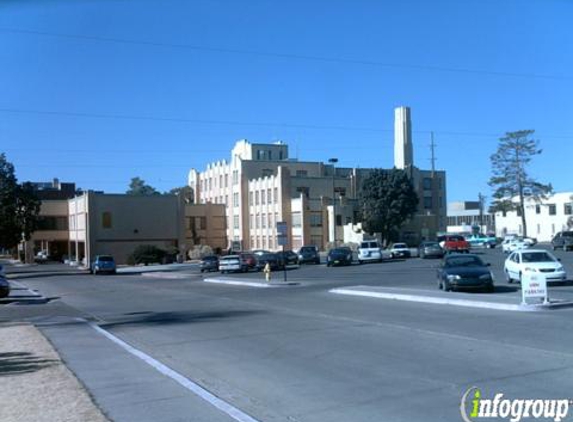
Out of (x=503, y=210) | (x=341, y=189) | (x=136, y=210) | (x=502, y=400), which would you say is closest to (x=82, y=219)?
(x=136, y=210)

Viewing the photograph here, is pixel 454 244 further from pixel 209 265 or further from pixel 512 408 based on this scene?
pixel 512 408

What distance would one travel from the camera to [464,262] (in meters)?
26.9

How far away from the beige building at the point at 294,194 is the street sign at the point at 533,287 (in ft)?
236

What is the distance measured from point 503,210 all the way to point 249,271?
5632cm

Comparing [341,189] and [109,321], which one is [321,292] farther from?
[341,189]

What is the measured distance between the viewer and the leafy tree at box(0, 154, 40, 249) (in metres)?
67.4

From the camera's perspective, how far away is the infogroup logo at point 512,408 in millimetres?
7715

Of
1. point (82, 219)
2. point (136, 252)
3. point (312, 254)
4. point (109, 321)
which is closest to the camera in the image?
point (109, 321)

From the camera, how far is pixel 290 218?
93438mm

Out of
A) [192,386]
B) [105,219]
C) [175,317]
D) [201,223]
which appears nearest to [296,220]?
[201,223]

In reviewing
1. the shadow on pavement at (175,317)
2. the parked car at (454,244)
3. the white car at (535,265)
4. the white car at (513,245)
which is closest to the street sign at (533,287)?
the shadow on pavement at (175,317)

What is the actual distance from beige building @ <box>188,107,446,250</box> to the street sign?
7180 cm

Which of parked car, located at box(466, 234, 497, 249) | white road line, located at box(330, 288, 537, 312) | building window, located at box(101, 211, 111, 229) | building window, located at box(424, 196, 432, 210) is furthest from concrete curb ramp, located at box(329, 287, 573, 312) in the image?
building window, located at box(424, 196, 432, 210)

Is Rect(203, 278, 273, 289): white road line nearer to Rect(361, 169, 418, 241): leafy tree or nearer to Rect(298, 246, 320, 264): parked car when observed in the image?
Rect(298, 246, 320, 264): parked car
